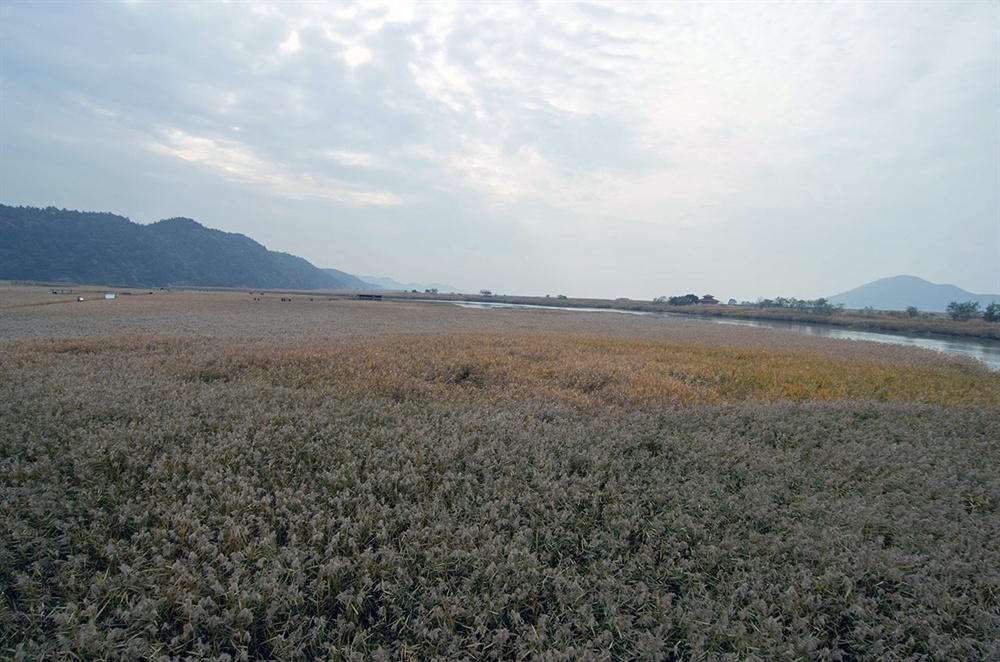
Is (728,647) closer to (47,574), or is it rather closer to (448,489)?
(448,489)

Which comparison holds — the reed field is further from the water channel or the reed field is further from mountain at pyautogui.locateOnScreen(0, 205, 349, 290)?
mountain at pyautogui.locateOnScreen(0, 205, 349, 290)

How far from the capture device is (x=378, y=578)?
3879mm

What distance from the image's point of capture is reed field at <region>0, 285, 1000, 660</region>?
345cm

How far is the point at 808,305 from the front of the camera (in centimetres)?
9656

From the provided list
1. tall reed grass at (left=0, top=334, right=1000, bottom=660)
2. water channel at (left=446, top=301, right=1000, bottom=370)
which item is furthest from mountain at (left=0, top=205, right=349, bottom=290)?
water channel at (left=446, top=301, right=1000, bottom=370)

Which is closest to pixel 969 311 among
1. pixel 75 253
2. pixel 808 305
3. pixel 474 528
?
pixel 808 305

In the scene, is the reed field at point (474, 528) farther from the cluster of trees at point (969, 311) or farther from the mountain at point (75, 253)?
the mountain at point (75, 253)

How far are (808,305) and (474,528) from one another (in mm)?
113969

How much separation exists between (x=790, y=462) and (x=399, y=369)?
7999 millimetres

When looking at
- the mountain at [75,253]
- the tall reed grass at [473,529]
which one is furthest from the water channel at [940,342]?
the mountain at [75,253]

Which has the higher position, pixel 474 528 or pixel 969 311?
pixel 969 311

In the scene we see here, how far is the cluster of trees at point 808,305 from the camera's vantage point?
8739 cm

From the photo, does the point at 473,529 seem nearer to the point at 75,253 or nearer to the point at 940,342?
the point at 940,342

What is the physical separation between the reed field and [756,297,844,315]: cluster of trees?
93067 millimetres
